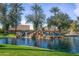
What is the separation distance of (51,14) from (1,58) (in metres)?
0.57

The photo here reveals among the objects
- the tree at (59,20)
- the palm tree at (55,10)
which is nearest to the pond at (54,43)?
the tree at (59,20)

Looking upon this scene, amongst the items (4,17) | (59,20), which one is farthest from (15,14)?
(59,20)

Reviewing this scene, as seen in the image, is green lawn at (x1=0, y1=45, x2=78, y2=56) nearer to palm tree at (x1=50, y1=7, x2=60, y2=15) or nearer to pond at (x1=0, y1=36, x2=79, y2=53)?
pond at (x1=0, y1=36, x2=79, y2=53)


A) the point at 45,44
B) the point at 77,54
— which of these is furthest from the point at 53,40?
the point at 77,54

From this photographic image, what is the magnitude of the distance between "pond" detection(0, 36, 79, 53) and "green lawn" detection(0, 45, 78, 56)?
0.04 m

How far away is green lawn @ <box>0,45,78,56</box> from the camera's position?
2.46m

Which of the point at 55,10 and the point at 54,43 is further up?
the point at 55,10

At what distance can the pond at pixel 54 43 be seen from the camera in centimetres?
249

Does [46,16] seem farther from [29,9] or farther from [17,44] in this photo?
[17,44]

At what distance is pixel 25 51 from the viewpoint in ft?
8.14

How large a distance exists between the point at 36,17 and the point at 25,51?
1.03 feet

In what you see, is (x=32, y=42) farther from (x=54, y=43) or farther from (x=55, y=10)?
(x=55, y=10)

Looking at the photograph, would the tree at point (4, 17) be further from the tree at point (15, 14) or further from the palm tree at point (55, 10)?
the palm tree at point (55, 10)

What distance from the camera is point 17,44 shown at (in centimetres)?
252
